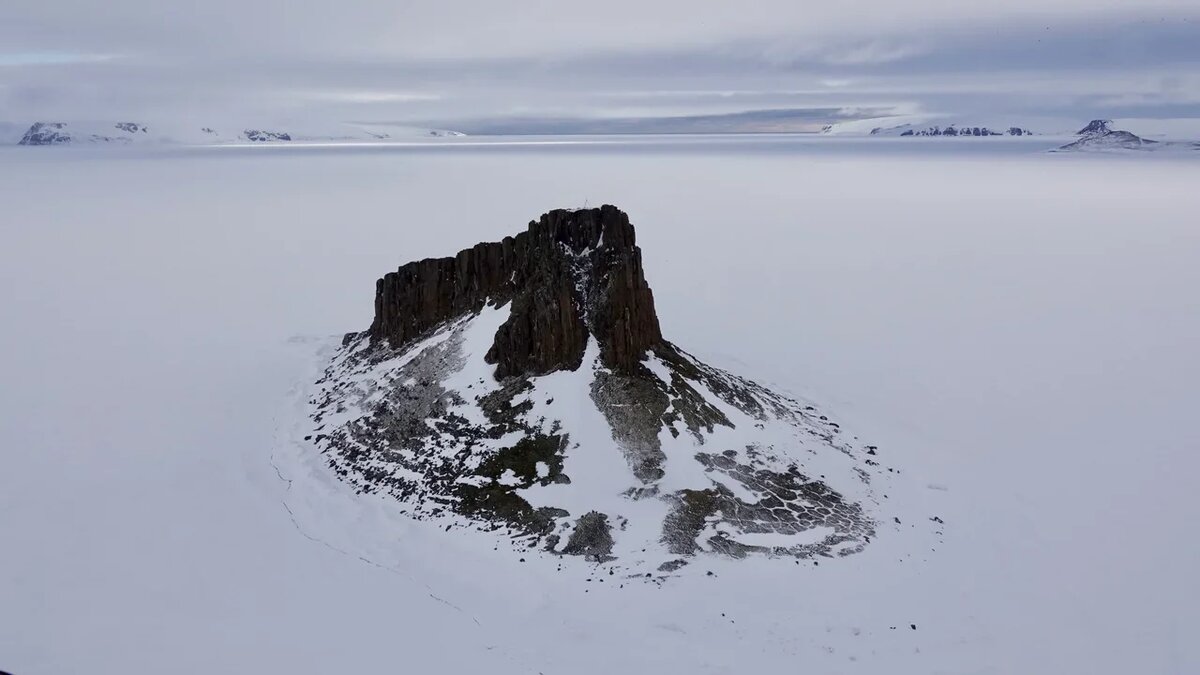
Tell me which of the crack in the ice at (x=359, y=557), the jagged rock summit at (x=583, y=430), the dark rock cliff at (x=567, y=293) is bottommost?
the crack in the ice at (x=359, y=557)

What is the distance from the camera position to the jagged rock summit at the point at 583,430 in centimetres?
2886

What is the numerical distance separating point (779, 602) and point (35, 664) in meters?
22.4

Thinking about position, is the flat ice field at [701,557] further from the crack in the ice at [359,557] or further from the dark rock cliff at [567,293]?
the dark rock cliff at [567,293]

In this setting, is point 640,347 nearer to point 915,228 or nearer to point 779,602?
point 779,602

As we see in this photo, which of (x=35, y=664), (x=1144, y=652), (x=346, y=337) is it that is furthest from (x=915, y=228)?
(x=35, y=664)

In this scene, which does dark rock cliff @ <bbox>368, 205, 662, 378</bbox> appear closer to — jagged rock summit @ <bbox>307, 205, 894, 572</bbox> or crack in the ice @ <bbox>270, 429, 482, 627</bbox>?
jagged rock summit @ <bbox>307, 205, 894, 572</bbox>

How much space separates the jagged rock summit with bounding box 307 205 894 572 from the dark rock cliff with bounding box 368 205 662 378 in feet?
0.25

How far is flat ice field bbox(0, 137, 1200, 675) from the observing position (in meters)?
23.4

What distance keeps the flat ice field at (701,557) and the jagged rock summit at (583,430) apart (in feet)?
4.93

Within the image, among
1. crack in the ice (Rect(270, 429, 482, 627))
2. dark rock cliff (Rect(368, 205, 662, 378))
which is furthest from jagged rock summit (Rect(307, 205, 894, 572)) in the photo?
crack in the ice (Rect(270, 429, 482, 627))

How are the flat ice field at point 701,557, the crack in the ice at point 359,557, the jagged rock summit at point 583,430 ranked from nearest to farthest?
1. the flat ice field at point 701,557
2. the crack in the ice at point 359,557
3. the jagged rock summit at point 583,430

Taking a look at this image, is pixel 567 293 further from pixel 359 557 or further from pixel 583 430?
pixel 359 557

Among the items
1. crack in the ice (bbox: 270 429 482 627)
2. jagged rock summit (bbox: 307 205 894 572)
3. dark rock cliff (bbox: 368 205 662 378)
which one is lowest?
crack in the ice (bbox: 270 429 482 627)

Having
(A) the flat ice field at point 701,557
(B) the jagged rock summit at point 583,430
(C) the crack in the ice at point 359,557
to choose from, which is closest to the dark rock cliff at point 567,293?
(B) the jagged rock summit at point 583,430
